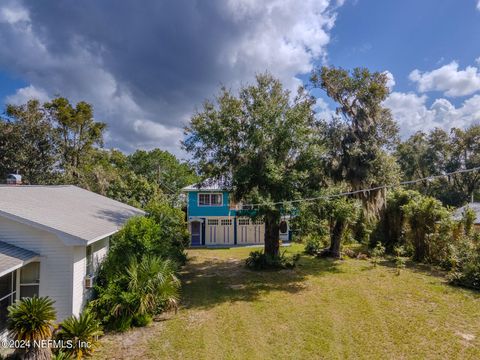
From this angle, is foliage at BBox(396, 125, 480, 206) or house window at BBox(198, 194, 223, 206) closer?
house window at BBox(198, 194, 223, 206)

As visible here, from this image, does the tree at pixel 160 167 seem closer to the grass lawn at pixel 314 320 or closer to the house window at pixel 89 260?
the grass lawn at pixel 314 320

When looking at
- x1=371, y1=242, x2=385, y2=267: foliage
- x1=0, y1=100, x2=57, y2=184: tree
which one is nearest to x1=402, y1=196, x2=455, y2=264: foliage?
x1=371, y1=242, x2=385, y2=267: foliage

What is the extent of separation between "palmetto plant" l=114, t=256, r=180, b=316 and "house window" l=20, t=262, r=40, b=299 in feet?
Answer: 7.22

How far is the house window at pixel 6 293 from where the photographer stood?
7.64 m

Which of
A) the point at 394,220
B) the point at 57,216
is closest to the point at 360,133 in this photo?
the point at 394,220

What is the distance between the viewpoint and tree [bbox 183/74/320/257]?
14391 millimetres

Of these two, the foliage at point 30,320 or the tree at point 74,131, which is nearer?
the foliage at point 30,320

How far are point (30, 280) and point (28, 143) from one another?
21.3m

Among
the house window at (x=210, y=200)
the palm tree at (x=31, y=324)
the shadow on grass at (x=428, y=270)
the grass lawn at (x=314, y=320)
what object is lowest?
the grass lawn at (x=314, y=320)

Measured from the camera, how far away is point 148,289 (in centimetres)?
980

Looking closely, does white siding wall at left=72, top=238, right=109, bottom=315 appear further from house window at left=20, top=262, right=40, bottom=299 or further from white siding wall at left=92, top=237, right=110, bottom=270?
white siding wall at left=92, top=237, right=110, bottom=270

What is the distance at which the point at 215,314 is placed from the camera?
10477 mm

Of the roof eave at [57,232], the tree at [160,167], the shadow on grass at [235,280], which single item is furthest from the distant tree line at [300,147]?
the tree at [160,167]

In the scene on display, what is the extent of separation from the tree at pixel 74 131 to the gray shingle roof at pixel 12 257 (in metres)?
21.0
